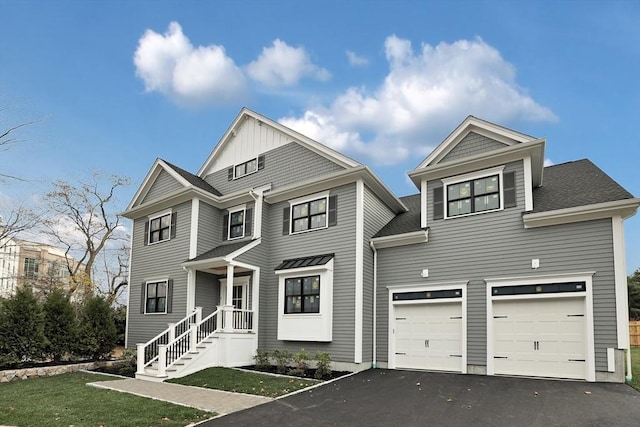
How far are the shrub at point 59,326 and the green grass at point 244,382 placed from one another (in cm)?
594

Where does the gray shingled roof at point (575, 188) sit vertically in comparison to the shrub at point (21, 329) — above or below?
above

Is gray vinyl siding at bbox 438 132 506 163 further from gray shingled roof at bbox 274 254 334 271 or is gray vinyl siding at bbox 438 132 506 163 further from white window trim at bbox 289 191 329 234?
gray shingled roof at bbox 274 254 334 271

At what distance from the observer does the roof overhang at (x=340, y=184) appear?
13556mm

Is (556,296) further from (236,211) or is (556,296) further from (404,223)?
(236,211)

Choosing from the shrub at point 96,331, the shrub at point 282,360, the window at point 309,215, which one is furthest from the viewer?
the shrub at point 96,331

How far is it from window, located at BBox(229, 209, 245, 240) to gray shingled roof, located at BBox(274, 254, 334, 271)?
2.43 metres

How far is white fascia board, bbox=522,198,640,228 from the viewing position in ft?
33.1

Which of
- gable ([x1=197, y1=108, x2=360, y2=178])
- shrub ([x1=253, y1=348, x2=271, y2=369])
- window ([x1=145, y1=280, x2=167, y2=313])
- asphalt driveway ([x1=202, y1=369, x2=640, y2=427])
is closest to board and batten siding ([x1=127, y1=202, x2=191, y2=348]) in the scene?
window ([x1=145, y1=280, x2=167, y2=313])

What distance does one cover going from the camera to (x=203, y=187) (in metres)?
17.1

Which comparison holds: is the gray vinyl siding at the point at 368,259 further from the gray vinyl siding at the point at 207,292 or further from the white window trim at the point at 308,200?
the gray vinyl siding at the point at 207,292

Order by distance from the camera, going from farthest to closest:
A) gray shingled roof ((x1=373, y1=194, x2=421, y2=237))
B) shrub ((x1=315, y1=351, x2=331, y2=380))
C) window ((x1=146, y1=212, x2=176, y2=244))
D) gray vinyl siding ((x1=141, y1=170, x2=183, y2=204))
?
gray vinyl siding ((x1=141, y1=170, x2=183, y2=204)), window ((x1=146, y1=212, x2=176, y2=244)), gray shingled roof ((x1=373, y1=194, x2=421, y2=237)), shrub ((x1=315, y1=351, x2=331, y2=380))

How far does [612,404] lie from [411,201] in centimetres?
1071

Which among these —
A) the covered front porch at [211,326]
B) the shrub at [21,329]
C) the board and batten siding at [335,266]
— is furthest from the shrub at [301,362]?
the shrub at [21,329]

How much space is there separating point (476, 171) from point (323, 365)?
699 centimetres
